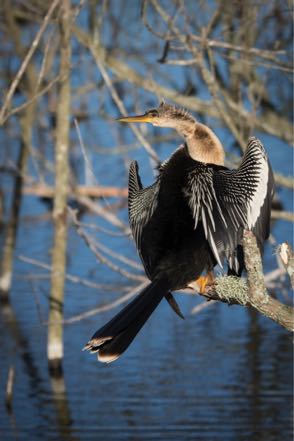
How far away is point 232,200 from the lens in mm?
4359

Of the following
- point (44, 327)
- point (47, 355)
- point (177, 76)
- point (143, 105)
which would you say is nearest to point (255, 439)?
point (47, 355)

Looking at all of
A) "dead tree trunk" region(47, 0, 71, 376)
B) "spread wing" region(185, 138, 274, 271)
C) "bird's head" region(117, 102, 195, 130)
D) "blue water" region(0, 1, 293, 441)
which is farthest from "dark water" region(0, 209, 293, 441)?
"bird's head" region(117, 102, 195, 130)

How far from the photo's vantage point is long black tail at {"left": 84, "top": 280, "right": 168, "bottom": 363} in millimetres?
3730

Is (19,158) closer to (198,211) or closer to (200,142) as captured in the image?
(200,142)

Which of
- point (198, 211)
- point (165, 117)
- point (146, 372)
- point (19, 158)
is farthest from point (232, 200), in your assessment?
point (19, 158)

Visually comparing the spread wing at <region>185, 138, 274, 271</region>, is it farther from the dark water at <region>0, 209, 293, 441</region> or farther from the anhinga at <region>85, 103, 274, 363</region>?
the dark water at <region>0, 209, 293, 441</region>

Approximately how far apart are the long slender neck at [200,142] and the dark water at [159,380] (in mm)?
2362

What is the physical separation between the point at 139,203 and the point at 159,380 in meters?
2.75

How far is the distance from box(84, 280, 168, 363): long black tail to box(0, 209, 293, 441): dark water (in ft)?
8.38

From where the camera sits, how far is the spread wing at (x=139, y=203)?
4645 mm

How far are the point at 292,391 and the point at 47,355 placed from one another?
2.09 meters

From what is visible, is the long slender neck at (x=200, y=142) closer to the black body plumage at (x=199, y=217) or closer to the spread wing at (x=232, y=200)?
the black body plumage at (x=199, y=217)

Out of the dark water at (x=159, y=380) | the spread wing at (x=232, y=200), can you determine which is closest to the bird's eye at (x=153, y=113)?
the spread wing at (x=232, y=200)

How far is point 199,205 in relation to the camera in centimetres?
430
